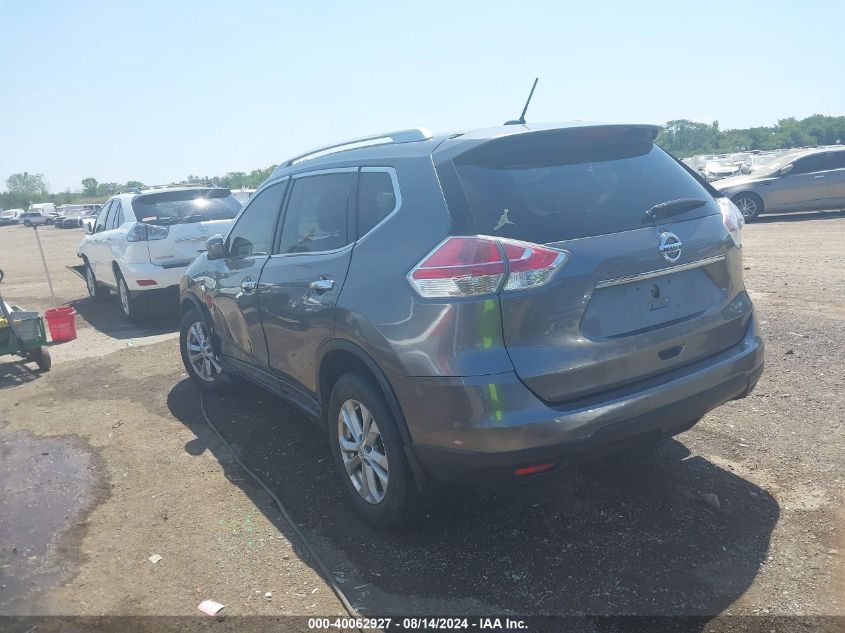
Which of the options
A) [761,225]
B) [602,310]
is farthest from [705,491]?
[761,225]

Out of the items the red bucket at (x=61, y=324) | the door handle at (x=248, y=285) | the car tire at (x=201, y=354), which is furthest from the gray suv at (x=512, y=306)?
the red bucket at (x=61, y=324)

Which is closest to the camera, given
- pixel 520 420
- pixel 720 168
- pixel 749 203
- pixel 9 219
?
pixel 520 420

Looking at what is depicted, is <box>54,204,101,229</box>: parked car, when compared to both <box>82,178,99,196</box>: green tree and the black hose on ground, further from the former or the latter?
<box>82,178,99,196</box>: green tree

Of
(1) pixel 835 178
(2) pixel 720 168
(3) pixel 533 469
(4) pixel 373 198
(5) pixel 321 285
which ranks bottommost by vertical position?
(2) pixel 720 168

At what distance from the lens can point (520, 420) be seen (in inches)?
111

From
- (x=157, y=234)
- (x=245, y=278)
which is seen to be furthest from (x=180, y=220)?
(x=245, y=278)

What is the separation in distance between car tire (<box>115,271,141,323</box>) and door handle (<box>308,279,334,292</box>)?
6392 millimetres

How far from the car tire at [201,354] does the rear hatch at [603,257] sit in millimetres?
3325

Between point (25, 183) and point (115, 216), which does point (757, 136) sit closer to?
point (115, 216)

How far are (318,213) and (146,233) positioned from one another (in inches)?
235

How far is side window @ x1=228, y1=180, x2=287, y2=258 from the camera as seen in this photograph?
466cm

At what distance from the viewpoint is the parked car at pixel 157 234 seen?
919cm

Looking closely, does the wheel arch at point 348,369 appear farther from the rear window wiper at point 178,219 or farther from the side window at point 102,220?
the side window at point 102,220

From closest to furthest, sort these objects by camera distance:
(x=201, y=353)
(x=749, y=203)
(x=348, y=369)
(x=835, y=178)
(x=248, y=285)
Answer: (x=348, y=369) → (x=248, y=285) → (x=201, y=353) → (x=835, y=178) → (x=749, y=203)
